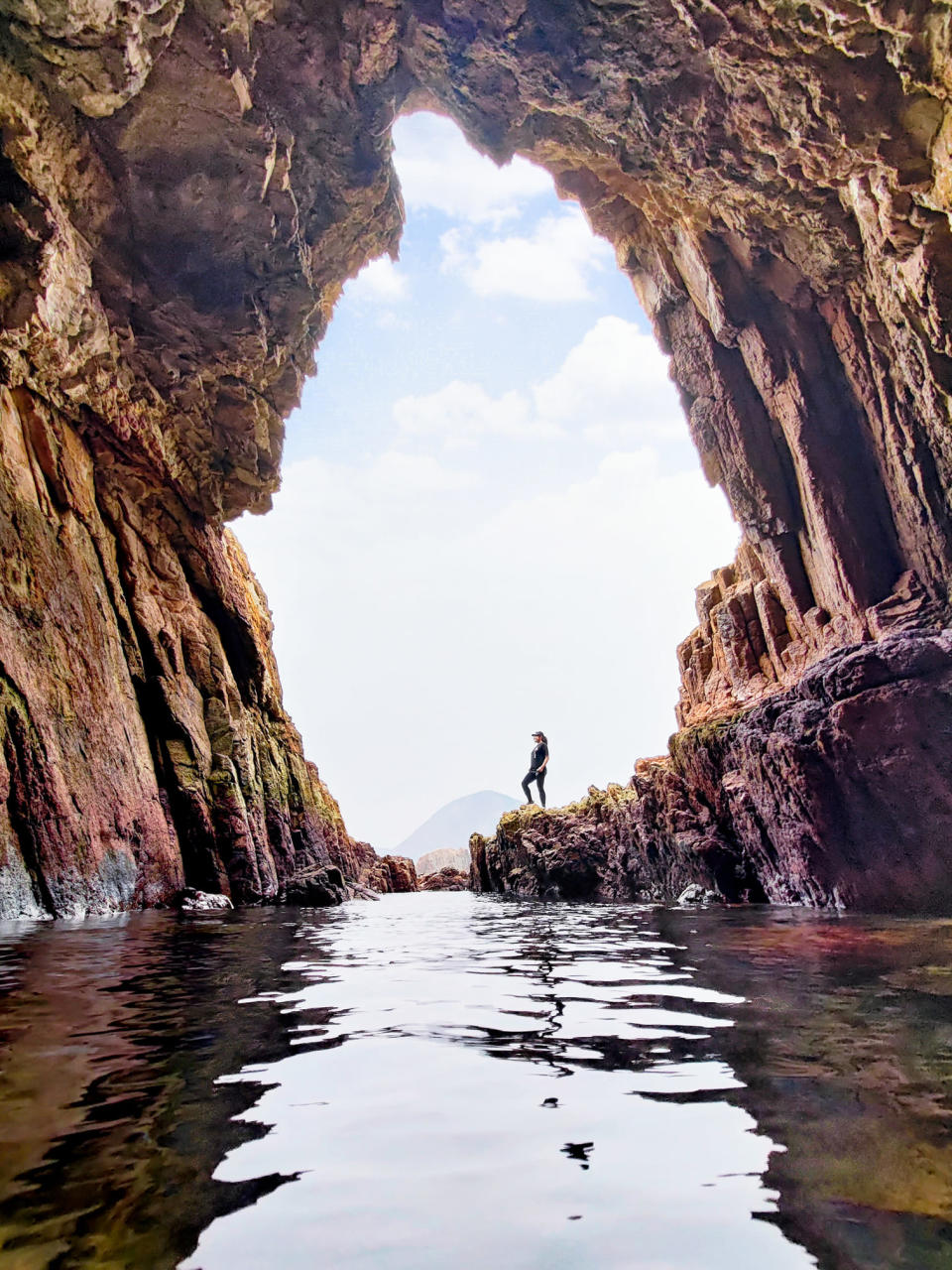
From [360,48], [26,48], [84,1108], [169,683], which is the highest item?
[360,48]

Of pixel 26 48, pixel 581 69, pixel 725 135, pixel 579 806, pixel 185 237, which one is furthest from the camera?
pixel 579 806

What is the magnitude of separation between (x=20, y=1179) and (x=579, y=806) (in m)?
16.8

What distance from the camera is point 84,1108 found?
1.87 metres

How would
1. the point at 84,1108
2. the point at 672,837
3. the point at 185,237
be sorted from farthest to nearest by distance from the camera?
the point at 185,237, the point at 672,837, the point at 84,1108

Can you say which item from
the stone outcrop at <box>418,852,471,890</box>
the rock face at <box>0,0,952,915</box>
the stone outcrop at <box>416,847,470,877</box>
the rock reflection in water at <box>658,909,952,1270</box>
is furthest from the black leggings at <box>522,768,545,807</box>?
the stone outcrop at <box>416,847,470,877</box>

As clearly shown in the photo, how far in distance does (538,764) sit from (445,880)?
47.3 ft

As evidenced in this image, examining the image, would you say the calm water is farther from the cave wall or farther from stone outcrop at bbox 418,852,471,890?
stone outcrop at bbox 418,852,471,890

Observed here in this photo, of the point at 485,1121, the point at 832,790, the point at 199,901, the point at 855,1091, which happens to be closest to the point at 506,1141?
the point at 485,1121

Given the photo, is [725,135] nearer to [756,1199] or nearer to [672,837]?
[672,837]

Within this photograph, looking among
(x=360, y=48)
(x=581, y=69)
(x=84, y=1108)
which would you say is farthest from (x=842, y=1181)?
(x=360, y=48)

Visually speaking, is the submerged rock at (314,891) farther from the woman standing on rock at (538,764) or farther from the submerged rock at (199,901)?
the woman standing on rock at (538,764)

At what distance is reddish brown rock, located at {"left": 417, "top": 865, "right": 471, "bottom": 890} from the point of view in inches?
1250

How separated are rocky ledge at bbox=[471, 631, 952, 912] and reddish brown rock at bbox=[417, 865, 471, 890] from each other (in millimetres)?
20346

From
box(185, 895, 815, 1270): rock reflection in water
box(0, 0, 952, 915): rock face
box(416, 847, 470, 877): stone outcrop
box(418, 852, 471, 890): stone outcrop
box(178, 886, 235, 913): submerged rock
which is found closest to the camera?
box(185, 895, 815, 1270): rock reflection in water
